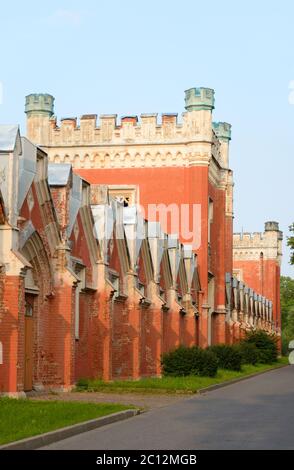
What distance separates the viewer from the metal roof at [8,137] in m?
19.6

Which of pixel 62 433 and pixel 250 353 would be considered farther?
pixel 250 353

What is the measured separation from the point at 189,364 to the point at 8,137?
43.4 ft

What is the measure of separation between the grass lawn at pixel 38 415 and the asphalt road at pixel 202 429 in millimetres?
461

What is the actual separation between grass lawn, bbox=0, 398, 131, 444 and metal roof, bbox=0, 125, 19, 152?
5351 millimetres

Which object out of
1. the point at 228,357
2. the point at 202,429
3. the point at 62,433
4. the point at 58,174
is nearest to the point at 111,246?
the point at 58,174

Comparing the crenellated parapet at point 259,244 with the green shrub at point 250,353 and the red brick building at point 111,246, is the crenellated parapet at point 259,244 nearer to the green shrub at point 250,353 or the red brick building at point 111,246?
the red brick building at point 111,246

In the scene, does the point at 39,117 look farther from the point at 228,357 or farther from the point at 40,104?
the point at 228,357

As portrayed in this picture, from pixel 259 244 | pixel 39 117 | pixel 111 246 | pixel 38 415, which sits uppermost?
pixel 39 117

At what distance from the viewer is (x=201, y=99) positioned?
1774 inches

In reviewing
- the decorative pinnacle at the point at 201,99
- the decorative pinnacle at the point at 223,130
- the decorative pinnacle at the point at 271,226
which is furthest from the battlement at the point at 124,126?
the decorative pinnacle at the point at 271,226

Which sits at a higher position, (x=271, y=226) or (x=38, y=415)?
(x=271, y=226)

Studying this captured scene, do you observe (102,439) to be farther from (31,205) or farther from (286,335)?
(286,335)

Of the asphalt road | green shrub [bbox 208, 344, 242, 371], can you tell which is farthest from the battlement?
the asphalt road

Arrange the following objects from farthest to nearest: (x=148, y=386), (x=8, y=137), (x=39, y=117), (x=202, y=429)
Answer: (x=39, y=117) → (x=148, y=386) → (x=8, y=137) → (x=202, y=429)
